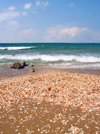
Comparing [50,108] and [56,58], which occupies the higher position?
[56,58]

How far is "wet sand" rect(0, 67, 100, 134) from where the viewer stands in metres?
3.55

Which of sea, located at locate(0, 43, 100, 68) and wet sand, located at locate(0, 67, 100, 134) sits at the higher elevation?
sea, located at locate(0, 43, 100, 68)

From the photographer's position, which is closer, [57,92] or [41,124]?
[41,124]

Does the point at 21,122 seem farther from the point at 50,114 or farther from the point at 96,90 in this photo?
the point at 96,90

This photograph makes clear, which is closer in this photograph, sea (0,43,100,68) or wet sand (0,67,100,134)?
wet sand (0,67,100,134)

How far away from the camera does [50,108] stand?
4562 mm

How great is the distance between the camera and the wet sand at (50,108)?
3.55 m

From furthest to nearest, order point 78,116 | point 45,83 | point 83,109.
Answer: point 45,83
point 83,109
point 78,116

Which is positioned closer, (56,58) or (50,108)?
(50,108)

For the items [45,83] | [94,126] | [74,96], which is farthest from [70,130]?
[45,83]

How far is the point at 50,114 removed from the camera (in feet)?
13.7

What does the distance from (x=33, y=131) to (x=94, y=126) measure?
168 centimetres

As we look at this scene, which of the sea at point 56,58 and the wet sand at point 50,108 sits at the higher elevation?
the sea at point 56,58

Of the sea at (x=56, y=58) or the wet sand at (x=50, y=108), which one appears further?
the sea at (x=56, y=58)
